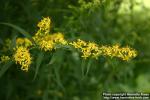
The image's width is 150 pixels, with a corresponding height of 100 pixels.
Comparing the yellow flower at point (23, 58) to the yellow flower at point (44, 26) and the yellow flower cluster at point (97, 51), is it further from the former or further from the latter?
the yellow flower cluster at point (97, 51)

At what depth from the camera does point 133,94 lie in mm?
3443

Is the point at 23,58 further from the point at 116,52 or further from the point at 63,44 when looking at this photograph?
the point at 116,52

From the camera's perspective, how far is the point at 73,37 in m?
2.79

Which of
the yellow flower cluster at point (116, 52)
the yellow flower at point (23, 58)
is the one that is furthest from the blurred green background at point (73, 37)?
the yellow flower at point (23, 58)

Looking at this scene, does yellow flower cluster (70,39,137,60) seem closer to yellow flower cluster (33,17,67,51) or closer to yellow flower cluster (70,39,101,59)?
yellow flower cluster (70,39,101,59)

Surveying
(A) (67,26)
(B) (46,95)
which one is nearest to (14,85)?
(B) (46,95)

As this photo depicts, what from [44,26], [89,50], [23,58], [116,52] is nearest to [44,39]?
[44,26]

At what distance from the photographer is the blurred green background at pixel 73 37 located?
9.71 ft

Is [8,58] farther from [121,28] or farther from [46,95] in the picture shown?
[121,28]

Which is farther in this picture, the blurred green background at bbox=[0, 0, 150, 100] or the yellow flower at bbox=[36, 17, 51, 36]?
the blurred green background at bbox=[0, 0, 150, 100]

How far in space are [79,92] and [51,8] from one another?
966mm

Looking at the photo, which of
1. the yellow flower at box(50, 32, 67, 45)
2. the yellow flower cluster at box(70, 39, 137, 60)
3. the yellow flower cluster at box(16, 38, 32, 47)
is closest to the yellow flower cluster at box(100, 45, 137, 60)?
the yellow flower cluster at box(70, 39, 137, 60)

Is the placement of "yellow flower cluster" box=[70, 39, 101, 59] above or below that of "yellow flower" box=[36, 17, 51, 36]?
below

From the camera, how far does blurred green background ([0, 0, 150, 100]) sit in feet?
9.71
